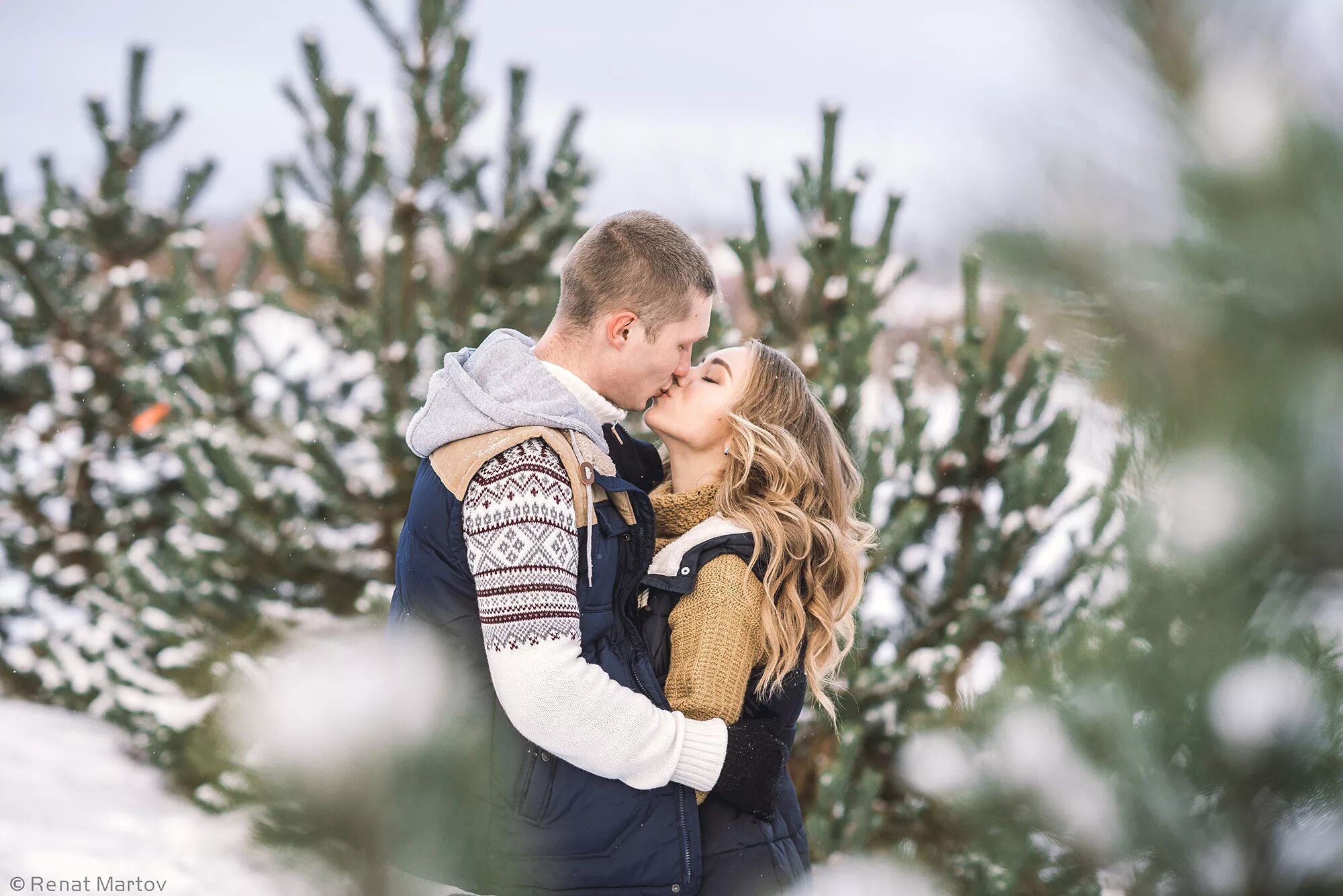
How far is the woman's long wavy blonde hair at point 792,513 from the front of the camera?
6.91 feet

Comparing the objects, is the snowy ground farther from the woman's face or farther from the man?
the woman's face

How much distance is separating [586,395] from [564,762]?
2.19 ft

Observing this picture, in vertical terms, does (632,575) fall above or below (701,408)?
below

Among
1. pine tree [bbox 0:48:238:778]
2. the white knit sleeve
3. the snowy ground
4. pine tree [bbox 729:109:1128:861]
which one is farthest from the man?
pine tree [bbox 0:48:238:778]

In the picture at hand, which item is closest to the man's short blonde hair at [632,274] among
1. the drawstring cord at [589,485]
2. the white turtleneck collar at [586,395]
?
the white turtleneck collar at [586,395]

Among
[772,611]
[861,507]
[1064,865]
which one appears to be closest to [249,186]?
[861,507]

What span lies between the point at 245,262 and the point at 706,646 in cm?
635

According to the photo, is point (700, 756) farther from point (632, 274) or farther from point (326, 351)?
point (326, 351)

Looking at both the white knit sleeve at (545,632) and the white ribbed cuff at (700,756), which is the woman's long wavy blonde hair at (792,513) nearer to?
the white ribbed cuff at (700,756)

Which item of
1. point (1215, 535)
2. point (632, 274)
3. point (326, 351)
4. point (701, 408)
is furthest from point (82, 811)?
point (1215, 535)

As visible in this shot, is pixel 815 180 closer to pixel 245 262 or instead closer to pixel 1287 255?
pixel 1287 255

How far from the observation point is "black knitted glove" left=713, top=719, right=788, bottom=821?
1842mm

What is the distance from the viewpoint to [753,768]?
187cm

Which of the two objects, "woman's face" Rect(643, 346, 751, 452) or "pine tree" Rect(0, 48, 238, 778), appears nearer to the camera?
"woman's face" Rect(643, 346, 751, 452)
